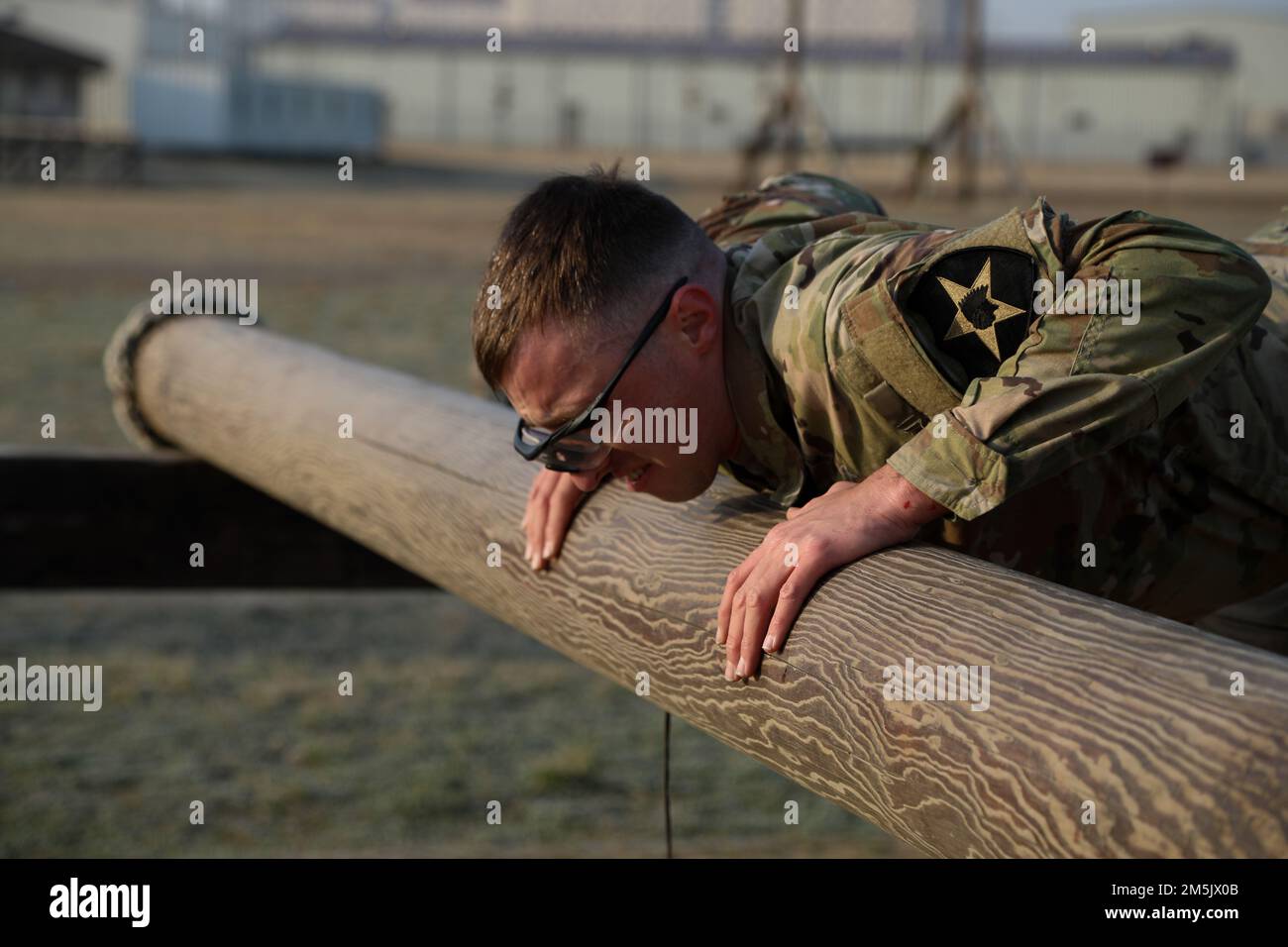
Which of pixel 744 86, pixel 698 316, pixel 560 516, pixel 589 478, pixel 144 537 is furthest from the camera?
pixel 744 86

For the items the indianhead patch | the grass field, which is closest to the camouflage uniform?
the indianhead patch

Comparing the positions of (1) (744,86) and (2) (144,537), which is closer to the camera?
(2) (144,537)

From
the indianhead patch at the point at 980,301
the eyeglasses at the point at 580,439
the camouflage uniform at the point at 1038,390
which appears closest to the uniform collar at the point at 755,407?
the camouflage uniform at the point at 1038,390

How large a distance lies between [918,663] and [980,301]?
550 millimetres

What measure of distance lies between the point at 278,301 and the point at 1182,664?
11127 mm

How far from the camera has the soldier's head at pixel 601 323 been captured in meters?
1.83

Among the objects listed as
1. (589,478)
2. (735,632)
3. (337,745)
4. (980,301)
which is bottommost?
(337,745)

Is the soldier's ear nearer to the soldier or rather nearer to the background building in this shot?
the soldier

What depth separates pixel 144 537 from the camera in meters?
3.36

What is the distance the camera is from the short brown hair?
183 centimetres

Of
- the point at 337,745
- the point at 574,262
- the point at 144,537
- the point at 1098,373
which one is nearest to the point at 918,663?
the point at 1098,373

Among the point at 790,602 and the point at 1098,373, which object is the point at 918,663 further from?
the point at 1098,373
